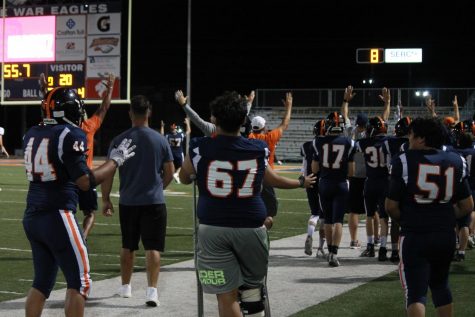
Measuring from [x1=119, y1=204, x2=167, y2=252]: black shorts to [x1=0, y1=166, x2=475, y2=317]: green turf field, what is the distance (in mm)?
1121

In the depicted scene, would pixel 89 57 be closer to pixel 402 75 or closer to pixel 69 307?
pixel 69 307

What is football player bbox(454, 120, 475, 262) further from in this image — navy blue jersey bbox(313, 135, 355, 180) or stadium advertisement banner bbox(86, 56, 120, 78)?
stadium advertisement banner bbox(86, 56, 120, 78)

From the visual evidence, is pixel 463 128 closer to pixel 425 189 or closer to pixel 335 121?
pixel 335 121

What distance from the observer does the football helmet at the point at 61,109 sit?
5973 mm

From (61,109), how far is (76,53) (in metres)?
22.3

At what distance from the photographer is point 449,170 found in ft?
19.8

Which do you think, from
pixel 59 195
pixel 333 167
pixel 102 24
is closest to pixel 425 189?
pixel 59 195

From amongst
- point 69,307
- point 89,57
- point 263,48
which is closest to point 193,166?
point 69,307

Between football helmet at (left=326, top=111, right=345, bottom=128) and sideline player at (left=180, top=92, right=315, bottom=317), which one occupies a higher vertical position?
football helmet at (left=326, top=111, right=345, bottom=128)

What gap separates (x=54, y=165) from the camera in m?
5.80

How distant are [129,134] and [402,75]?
55492 millimetres

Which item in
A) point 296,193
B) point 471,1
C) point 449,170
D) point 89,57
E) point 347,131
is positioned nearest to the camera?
point 449,170

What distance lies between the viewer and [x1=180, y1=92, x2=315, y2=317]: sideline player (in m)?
5.49

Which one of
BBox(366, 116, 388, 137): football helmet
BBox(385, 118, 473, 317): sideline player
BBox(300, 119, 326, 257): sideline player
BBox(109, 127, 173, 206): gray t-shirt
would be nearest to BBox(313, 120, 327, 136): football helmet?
BBox(300, 119, 326, 257): sideline player
